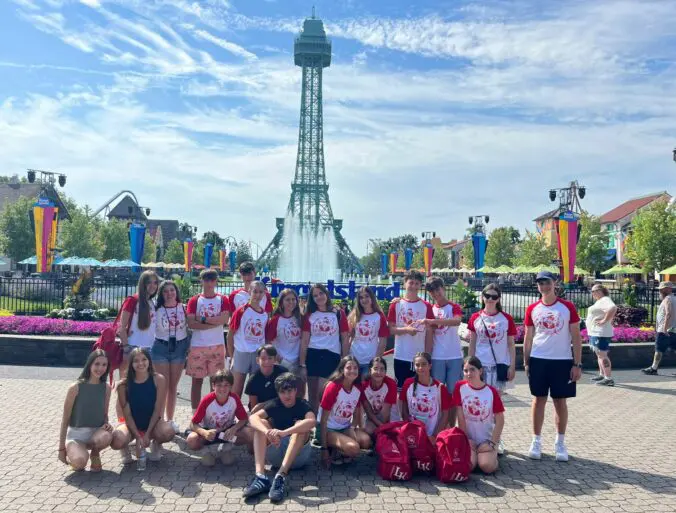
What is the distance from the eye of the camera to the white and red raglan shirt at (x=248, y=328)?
6.46 m

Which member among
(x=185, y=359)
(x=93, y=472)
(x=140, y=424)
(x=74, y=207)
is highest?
(x=74, y=207)

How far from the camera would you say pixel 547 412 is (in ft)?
25.2

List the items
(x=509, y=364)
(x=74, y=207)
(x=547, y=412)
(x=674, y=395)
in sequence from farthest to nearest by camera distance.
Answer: (x=74, y=207) → (x=674, y=395) → (x=547, y=412) → (x=509, y=364)

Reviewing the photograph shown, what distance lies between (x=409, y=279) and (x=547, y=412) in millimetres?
3125

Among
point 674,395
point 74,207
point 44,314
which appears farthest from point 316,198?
point 674,395

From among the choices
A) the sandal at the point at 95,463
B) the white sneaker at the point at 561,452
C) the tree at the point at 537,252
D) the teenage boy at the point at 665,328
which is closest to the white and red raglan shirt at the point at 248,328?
the sandal at the point at 95,463

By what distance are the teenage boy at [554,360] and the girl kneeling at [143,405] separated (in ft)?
12.7

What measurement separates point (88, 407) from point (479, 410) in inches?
151

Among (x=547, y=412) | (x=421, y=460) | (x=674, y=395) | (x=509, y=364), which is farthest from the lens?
(x=674, y=395)

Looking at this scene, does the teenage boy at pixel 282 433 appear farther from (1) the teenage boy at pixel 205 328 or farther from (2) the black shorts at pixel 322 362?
(1) the teenage boy at pixel 205 328

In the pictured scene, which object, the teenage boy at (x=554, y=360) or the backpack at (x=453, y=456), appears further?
the teenage boy at (x=554, y=360)

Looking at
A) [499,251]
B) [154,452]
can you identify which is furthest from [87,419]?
[499,251]

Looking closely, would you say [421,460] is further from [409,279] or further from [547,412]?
[547,412]

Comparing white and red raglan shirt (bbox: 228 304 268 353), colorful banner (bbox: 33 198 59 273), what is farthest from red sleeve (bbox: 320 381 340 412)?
colorful banner (bbox: 33 198 59 273)
